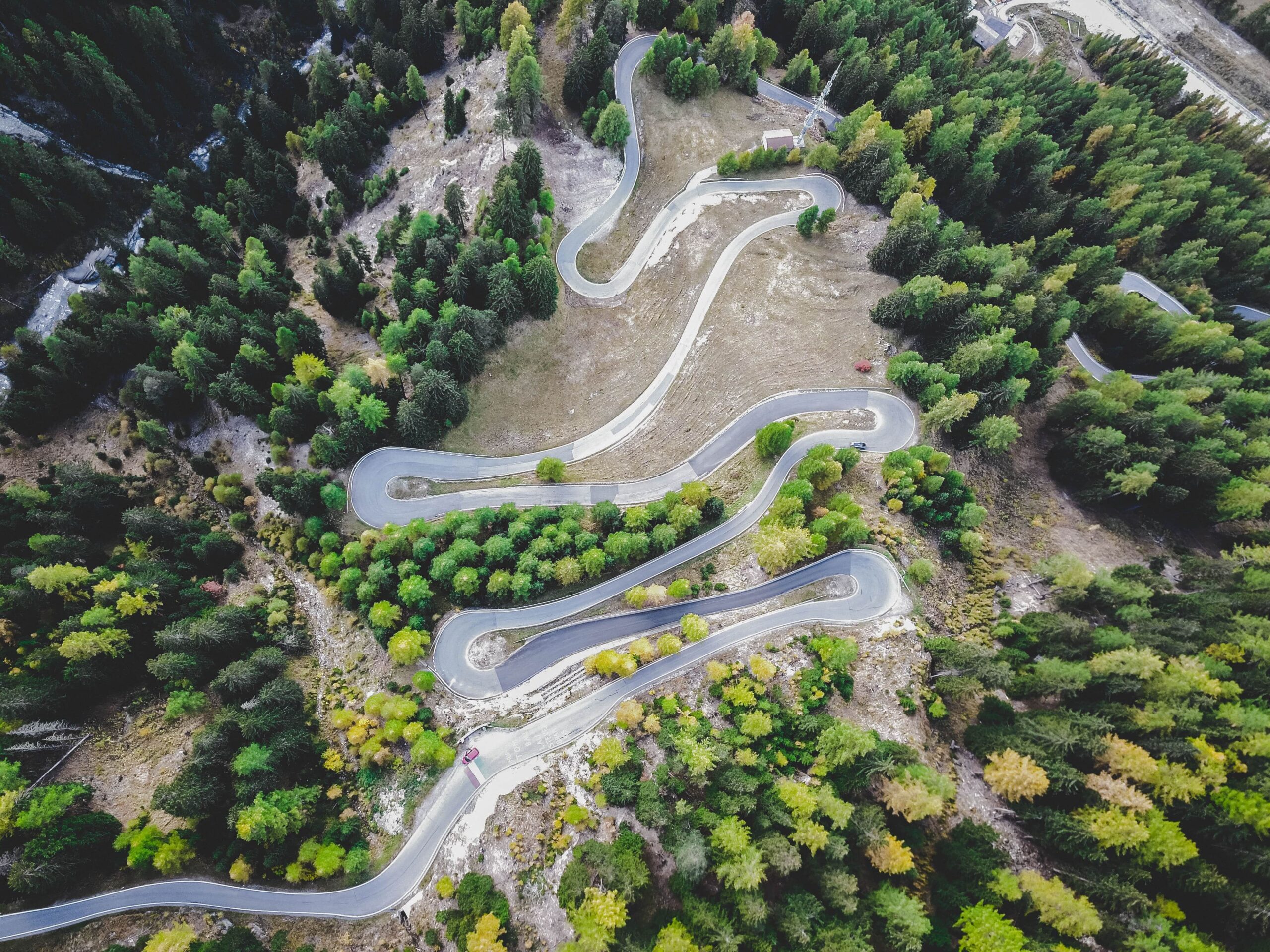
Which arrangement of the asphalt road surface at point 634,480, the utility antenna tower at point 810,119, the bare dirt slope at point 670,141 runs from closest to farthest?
the asphalt road surface at point 634,480 < the bare dirt slope at point 670,141 < the utility antenna tower at point 810,119

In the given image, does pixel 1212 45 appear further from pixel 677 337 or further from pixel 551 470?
pixel 551 470

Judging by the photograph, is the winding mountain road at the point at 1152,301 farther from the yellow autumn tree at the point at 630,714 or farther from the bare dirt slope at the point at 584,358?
the yellow autumn tree at the point at 630,714

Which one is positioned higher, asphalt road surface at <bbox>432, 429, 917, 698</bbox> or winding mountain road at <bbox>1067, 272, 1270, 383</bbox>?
winding mountain road at <bbox>1067, 272, 1270, 383</bbox>

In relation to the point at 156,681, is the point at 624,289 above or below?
above

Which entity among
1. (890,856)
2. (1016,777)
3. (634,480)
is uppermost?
(1016,777)

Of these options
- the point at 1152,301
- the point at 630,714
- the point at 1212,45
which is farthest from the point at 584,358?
the point at 1212,45

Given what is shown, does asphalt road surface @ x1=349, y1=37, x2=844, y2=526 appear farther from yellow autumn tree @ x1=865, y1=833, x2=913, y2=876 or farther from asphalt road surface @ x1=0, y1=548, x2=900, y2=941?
yellow autumn tree @ x1=865, y1=833, x2=913, y2=876

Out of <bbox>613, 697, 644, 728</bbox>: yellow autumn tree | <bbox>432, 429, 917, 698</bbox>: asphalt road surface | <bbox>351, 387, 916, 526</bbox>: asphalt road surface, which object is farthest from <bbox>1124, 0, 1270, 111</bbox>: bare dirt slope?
<bbox>613, 697, 644, 728</bbox>: yellow autumn tree

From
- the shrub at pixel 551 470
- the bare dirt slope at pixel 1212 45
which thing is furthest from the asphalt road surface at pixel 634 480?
the bare dirt slope at pixel 1212 45
